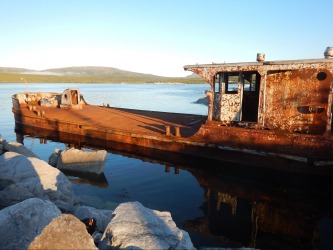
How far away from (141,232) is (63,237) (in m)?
1.04

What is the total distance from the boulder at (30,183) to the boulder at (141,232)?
2549 mm

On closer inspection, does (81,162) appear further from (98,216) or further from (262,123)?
(262,123)

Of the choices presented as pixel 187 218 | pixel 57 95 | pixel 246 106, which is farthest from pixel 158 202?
pixel 57 95

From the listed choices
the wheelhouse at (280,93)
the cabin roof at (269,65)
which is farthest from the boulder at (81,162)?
the cabin roof at (269,65)

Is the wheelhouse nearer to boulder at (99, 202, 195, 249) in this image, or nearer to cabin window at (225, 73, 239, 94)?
cabin window at (225, 73, 239, 94)

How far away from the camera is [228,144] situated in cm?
1027

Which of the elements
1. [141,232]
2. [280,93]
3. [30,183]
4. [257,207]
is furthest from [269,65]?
[30,183]

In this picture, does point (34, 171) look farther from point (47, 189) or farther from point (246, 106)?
point (246, 106)

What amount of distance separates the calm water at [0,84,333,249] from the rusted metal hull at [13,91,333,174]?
64 cm

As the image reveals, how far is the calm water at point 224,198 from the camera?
6586 mm

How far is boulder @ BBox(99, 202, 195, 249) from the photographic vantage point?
3.50m

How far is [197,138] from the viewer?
1094cm

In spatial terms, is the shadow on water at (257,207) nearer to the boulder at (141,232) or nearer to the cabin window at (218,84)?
the boulder at (141,232)

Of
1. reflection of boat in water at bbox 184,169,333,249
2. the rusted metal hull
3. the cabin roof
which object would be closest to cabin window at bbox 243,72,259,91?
the cabin roof
